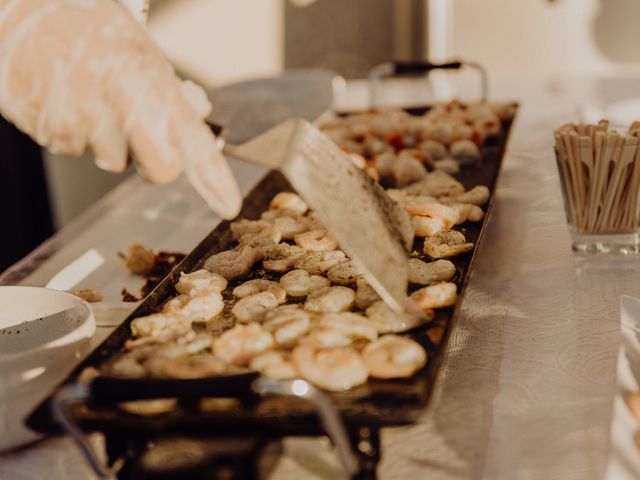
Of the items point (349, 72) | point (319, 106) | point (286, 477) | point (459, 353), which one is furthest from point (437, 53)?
point (286, 477)

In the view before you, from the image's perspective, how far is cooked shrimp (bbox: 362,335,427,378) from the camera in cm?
102

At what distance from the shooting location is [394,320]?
1162 millimetres

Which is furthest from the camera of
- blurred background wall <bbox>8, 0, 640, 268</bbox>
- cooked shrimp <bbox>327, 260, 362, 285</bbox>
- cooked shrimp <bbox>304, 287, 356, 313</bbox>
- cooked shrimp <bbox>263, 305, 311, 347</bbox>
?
blurred background wall <bbox>8, 0, 640, 268</bbox>

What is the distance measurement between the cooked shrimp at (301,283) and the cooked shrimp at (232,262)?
84mm

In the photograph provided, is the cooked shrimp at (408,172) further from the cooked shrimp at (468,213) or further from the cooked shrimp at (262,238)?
the cooked shrimp at (262,238)

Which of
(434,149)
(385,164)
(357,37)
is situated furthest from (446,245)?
(357,37)

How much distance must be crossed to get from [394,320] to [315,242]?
0.37 metres

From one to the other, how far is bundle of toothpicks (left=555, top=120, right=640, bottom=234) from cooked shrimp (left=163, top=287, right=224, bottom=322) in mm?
694

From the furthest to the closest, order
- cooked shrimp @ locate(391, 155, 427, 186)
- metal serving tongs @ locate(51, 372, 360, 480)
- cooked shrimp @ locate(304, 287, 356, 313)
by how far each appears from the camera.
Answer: cooked shrimp @ locate(391, 155, 427, 186)
cooked shrimp @ locate(304, 287, 356, 313)
metal serving tongs @ locate(51, 372, 360, 480)

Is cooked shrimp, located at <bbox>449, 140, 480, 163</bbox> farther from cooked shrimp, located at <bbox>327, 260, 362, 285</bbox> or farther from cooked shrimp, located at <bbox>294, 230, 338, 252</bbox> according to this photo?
cooked shrimp, located at <bbox>327, 260, 362, 285</bbox>

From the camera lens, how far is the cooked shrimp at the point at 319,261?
1398mm

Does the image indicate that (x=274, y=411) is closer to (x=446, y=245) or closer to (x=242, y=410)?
(x=242, y=410)

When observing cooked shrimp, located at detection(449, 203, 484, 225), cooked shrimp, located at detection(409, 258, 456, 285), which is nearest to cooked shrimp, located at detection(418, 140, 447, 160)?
cooked shrimp, located at detection(449, 203, 484, 225)

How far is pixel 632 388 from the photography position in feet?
3.76
